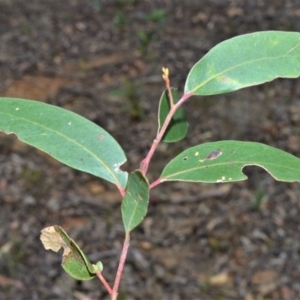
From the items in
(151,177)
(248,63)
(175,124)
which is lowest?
(151,177)

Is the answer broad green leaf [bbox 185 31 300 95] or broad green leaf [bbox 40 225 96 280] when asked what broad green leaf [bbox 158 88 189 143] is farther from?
broad green leaf [bbox 40 225 96 280]

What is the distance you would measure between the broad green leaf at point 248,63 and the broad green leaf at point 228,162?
0.24 ft

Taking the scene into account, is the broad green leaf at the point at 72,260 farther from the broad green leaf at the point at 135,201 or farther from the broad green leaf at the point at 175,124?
the broad green leaf at the point at 175,124

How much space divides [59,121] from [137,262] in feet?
6.25

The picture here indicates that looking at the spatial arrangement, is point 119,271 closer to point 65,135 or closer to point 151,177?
point 65,135

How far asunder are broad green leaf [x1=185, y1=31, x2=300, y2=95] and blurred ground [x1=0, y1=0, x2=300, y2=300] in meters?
1.75

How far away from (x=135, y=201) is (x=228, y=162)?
0.14 meters

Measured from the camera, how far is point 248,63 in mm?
718

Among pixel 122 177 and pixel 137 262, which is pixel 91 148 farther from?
pixel 137 262

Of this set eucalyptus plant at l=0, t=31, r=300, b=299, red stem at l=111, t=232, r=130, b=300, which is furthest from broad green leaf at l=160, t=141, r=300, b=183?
red stem at l=111, t=232, r=130, b=300

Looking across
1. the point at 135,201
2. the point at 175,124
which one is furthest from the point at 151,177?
the point at 135,201

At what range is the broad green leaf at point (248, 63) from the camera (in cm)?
71

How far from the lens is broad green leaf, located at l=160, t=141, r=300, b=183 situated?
67cm

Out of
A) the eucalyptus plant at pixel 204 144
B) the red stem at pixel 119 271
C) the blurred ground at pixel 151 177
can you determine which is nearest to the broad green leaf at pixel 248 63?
the eucalyptus plant at pixel 204 144
